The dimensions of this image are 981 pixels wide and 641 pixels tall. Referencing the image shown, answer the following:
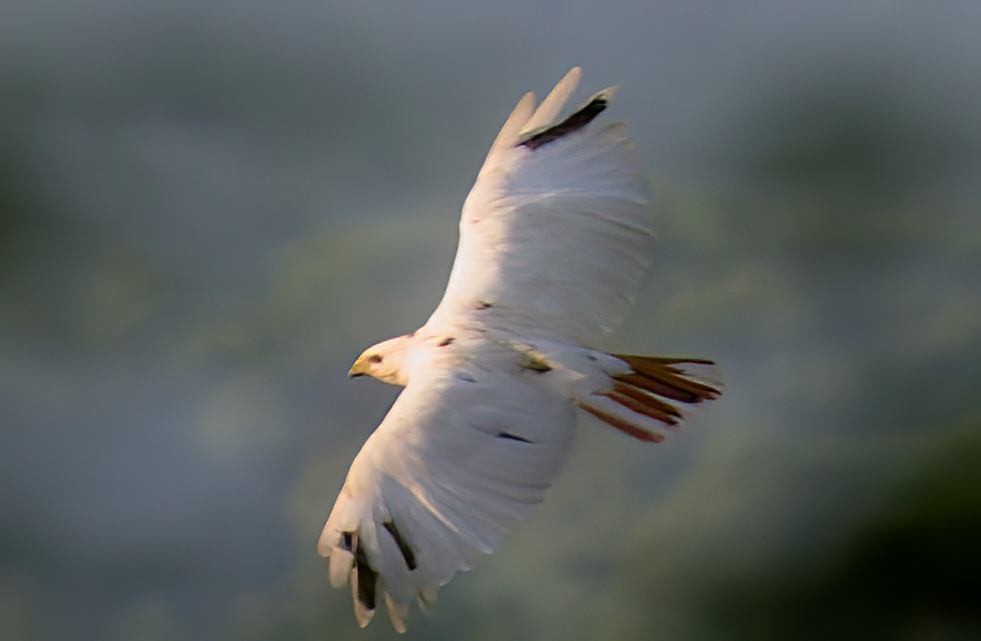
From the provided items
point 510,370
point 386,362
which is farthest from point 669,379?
point 386,362

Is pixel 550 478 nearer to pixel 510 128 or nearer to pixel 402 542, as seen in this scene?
pixel 402 542

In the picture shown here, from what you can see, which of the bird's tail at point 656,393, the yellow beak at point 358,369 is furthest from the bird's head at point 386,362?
the bird's tail at point 656,393

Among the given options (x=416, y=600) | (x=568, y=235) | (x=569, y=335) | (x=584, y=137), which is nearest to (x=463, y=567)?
(x=416, y=600)

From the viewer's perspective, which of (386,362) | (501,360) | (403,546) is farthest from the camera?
(386,362)

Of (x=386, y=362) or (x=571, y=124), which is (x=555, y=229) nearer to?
(x=571, y=124)

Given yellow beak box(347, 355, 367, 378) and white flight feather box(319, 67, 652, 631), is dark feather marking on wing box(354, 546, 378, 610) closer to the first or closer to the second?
white flight feather box(319, 67, 652, 631)

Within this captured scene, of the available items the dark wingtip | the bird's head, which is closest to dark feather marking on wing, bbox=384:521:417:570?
the bird's head

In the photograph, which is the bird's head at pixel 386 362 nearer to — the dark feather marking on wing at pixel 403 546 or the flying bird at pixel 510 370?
the flying bird at pixel 510 370
